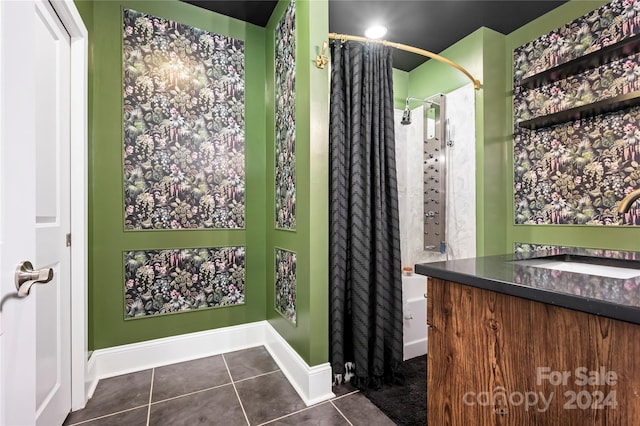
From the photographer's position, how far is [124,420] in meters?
1.57

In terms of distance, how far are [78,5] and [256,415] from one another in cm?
257

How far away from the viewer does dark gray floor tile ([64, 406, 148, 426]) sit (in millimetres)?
1541

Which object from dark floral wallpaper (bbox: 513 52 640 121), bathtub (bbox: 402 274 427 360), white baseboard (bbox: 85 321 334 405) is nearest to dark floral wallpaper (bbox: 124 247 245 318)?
white baseboard (bbox: 85 321 334 405)

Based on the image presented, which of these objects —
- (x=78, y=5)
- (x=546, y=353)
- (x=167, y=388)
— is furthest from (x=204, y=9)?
(x=546, y=353)

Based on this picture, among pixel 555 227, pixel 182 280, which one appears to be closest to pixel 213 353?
pixel 182 280

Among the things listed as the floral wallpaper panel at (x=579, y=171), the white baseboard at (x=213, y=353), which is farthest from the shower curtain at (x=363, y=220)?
the floral wallpaper panel at (x=579, y=171)

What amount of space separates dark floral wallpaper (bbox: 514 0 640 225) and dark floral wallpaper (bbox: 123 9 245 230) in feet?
7.97

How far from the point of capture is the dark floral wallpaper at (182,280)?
2137 millimetres

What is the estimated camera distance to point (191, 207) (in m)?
2.31

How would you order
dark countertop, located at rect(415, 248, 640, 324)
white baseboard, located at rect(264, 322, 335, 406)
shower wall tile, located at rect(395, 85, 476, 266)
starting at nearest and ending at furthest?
dark countertop, located at rect(415, 248, 640, 324) → white baseboard, located at rect(264, 322, 335, 406) → shower wall tile, located at rect(395, 85, 476, 266)

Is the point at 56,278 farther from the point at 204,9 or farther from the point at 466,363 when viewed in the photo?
the point at 204,9

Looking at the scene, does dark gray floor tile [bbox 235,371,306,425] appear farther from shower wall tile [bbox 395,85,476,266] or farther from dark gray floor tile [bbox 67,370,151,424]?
shower wall tile [bbox 395,85,476,266]

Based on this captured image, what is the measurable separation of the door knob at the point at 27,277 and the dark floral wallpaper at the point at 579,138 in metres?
2.96

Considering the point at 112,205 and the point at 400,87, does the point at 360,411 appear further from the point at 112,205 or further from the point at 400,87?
the point at 400,87
